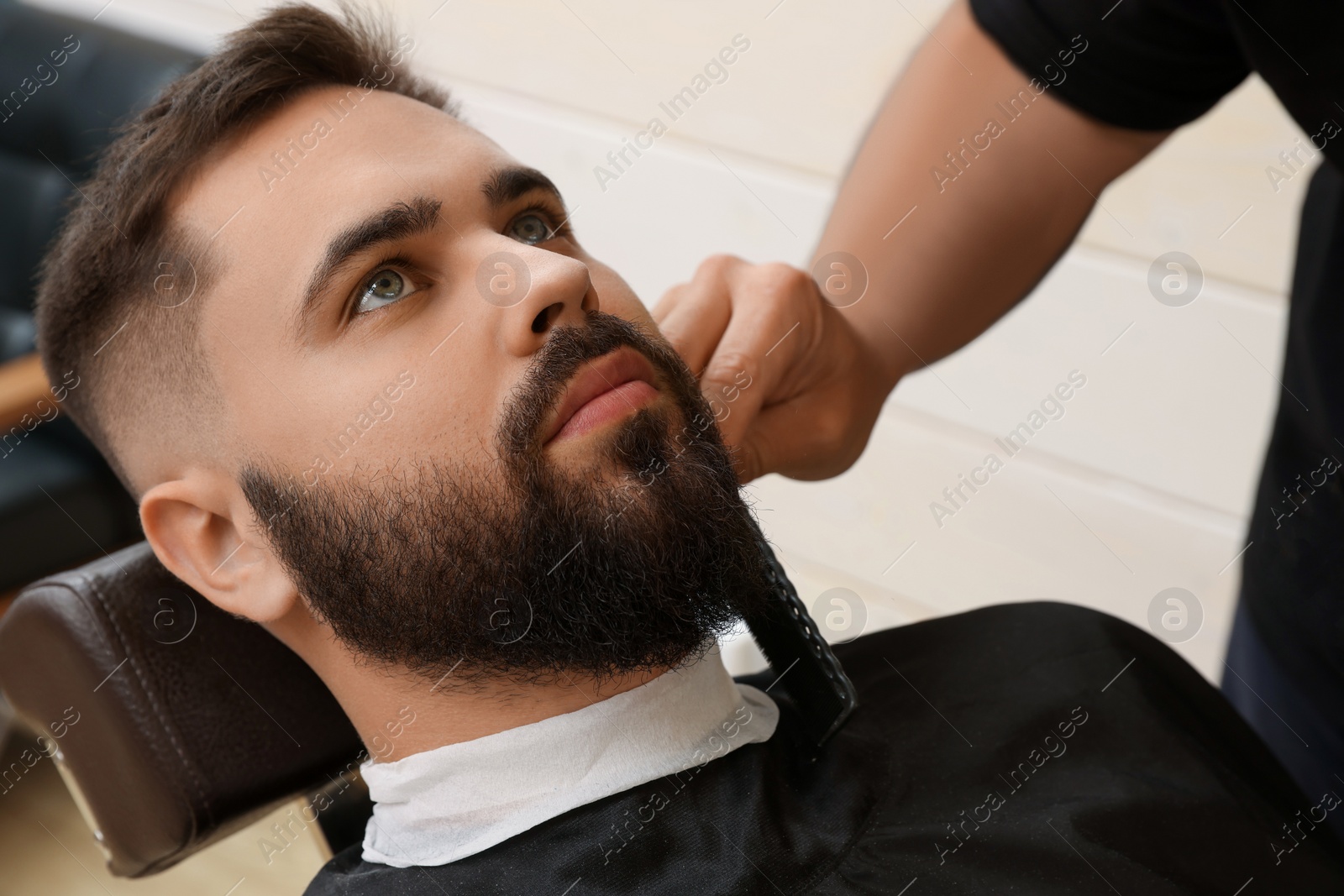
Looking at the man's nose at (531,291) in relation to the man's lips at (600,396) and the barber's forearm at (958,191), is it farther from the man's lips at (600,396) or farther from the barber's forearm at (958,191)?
the barber's forearm at (958,191)

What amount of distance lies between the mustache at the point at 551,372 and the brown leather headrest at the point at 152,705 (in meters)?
0.45

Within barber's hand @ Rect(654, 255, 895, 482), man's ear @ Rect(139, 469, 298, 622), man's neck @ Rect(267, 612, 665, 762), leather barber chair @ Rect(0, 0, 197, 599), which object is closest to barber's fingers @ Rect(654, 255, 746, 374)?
barber's hand @ Rect(654, 255, 895, 482)

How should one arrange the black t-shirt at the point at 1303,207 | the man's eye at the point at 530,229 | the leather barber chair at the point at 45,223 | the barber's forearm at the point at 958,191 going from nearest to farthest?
the black t-shirt at the point at 1303,207
the man's eye at the point at 530,229
the barber's forearm at the point at 958,191
the leather barber chair at the point at 45,223

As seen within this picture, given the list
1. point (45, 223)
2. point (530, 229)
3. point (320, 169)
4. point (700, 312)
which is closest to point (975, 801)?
point (700, 312)

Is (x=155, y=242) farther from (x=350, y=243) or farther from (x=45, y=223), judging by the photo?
(x=45, y=223)

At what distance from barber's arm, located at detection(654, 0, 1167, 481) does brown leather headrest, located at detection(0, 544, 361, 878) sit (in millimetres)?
606

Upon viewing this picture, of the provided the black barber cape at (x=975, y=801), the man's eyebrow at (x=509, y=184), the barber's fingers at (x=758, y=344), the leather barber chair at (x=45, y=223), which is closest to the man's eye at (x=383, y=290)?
the man's eyebrow at (x=509, y=184)

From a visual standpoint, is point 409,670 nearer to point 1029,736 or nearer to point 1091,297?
point 1029,736

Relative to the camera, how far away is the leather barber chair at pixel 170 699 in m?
1.13

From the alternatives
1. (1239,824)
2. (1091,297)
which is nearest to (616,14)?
(1091,297)

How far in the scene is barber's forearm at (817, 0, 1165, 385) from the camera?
4.35ft

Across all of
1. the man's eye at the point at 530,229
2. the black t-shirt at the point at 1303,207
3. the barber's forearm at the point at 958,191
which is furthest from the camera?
the barber's forearm at the point at 958,191

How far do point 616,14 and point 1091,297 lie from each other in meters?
1.21

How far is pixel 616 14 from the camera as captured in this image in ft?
7.96
